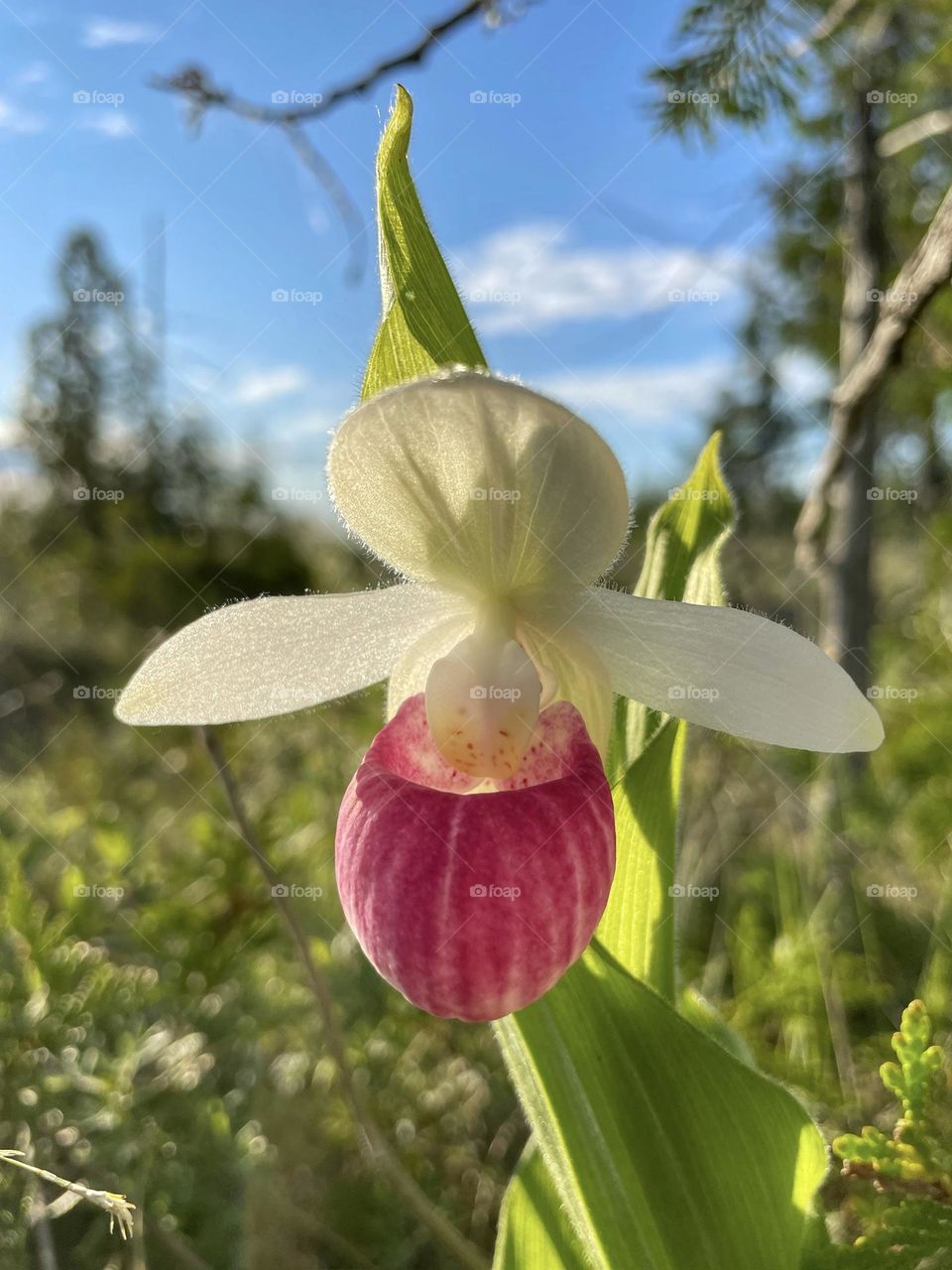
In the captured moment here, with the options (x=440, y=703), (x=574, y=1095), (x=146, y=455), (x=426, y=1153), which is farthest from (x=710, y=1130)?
(x=146, y=455)

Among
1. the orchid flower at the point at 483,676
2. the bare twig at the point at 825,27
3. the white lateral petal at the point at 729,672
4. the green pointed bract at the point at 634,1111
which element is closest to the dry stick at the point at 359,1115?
the orchid flower at the point at 483,676

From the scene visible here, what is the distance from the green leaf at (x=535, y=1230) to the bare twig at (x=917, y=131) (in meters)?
2.42

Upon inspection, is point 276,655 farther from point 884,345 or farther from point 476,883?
point 884,345

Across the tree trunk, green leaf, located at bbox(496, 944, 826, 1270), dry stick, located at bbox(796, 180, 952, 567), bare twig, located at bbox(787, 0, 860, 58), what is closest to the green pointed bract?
green leaf, located at bbox(496, 944, 826, 1270)

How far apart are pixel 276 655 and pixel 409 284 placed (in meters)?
0.60

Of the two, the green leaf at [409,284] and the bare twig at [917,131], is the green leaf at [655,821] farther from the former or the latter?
the bare twig at [917,131]

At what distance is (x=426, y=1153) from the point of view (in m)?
1.94

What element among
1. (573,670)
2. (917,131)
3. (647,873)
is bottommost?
(647,873)

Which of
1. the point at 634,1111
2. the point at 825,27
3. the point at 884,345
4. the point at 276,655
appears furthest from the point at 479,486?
the point at 825,27

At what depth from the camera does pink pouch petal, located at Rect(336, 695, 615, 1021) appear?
0.96 metres

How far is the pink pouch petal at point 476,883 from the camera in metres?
0.96

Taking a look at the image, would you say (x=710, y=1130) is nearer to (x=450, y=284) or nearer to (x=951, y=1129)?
(x=951, y=1129)

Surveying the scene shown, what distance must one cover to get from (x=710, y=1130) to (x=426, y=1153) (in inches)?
43.2

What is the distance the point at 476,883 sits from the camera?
3.20 ft
